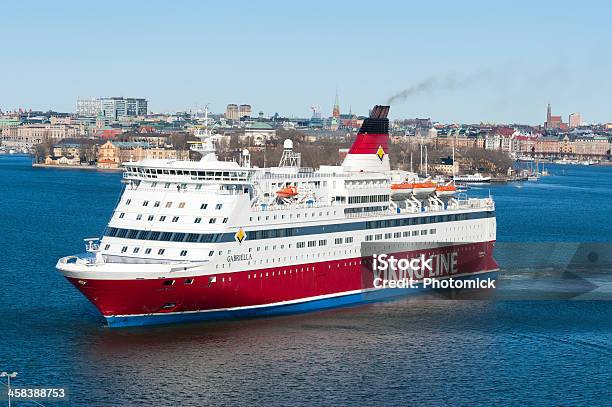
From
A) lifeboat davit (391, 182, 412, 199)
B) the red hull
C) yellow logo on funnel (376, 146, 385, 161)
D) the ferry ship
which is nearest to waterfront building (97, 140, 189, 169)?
yellow logo on funnel (376, 146, 385, 161)

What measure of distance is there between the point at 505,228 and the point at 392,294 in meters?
20.4

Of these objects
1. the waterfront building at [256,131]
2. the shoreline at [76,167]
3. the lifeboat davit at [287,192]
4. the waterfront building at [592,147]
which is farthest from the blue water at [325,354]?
the waterfront building at [592,147]

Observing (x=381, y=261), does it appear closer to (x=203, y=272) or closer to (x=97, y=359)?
(x=203, y=272)

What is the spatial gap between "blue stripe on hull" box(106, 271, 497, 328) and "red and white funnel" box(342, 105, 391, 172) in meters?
4.47

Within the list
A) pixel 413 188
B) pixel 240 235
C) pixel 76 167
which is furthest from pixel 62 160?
pixel 240 235

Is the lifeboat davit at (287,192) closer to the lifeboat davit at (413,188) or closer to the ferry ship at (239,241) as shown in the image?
the ferry ship at (239,241)

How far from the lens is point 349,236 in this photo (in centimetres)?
3039

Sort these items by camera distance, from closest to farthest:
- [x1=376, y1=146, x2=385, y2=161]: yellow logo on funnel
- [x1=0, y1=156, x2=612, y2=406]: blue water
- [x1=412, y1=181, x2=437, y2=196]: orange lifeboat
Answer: [x1=0, y1=156, x2=612, y2=406]: blue water, [x1=412, y1=181, x2=437, y2=196]: orange lifeboat, [x1=376, y1=146, x2=385, y2=161]: yellow logo on funnel

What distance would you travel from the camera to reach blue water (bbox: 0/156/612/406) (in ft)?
71.6

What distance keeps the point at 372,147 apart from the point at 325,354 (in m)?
11.3

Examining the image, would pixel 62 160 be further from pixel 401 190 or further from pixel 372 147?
pixel 401 190

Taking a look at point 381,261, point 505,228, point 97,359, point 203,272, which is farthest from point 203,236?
point 505,228

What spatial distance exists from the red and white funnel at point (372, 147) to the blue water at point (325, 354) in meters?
5.01

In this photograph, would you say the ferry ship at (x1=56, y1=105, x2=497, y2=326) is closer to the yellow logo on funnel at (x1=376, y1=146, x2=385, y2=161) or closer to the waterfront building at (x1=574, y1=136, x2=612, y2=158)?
the yellow logo on funnel at (x1=376, y1=146, x2=385, y2=161)
